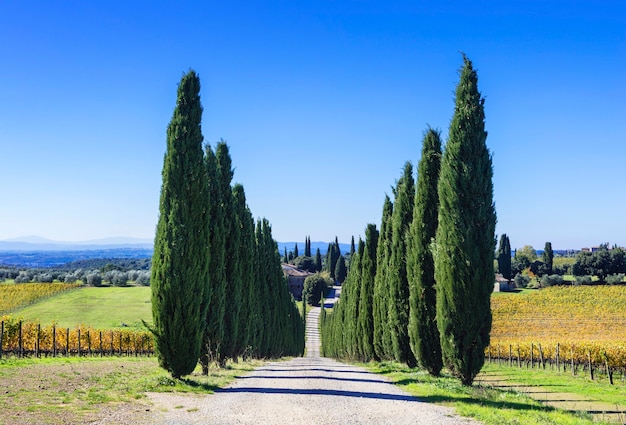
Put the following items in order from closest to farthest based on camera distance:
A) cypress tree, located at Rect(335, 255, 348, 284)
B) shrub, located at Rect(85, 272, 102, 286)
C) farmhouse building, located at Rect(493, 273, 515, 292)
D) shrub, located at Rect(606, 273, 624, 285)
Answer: shrub, located at Rect(606, 273, 624, 285) < shrub, located at Rect(85, 272, 102, 286) < farmhouse building, located at Rect(493, 273, 515, 292) < cypress tree, located at Rect(335, 255, 348, 284)

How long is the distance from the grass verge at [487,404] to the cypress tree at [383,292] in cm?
925

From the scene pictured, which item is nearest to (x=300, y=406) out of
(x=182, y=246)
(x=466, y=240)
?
(x=182, y=246)

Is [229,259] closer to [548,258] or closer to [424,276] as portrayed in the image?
[424,276]

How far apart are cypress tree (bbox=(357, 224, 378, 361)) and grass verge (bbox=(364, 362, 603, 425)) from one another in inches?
563

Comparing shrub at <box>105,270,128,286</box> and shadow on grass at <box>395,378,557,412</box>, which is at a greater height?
shadow on grass at <box>395,378,557,412</box>

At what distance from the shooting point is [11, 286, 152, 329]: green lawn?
58.0 metres

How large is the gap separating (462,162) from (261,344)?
21228 mm

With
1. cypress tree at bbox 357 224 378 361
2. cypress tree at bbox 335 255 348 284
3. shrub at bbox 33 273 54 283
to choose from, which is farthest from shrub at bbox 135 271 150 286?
cypress tree at bbox 357 224 378 361

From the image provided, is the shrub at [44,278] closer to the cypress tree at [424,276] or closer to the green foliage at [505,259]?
the green foliage at [505,259]

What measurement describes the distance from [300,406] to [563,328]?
55.4 meters

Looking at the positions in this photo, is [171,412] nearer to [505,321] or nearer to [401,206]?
[401,206]

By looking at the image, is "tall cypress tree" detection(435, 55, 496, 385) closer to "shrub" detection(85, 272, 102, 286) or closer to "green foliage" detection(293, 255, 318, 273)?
"shrub" detection(85, 272, 102, 286)

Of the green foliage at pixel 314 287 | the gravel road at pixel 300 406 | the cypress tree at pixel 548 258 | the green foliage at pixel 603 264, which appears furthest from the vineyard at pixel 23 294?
the cypress tree at pixel 548 258

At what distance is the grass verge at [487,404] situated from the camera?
342 inches
